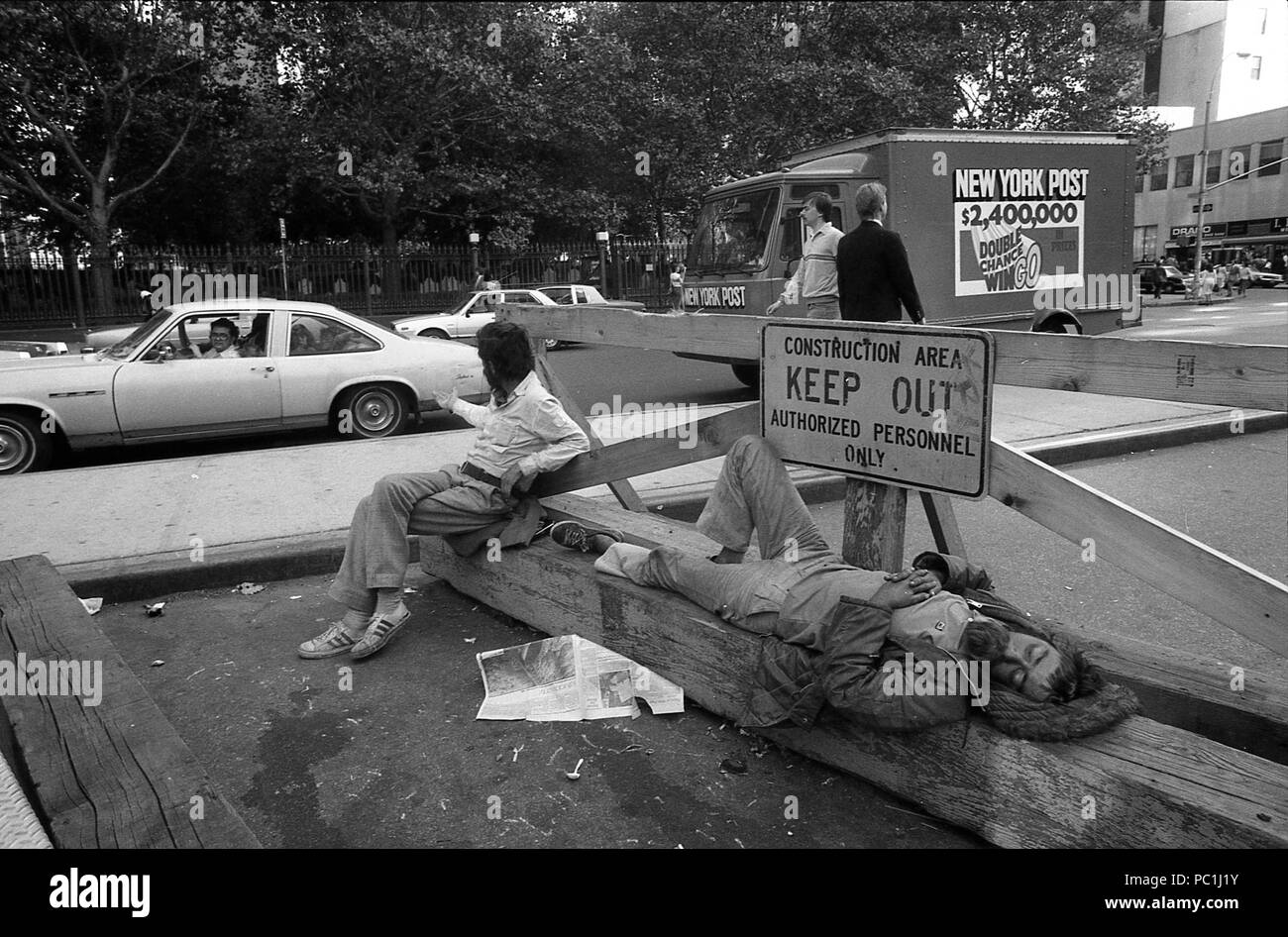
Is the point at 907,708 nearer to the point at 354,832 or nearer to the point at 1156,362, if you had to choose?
the point at 1156,362

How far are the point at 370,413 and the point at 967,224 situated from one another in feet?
24.1

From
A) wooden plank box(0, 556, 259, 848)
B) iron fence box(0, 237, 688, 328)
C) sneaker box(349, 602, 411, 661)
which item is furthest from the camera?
iron fence box(0, 237, 688, 328)

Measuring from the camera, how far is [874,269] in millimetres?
7469

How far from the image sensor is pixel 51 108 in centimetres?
2217

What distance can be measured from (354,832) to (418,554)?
2571mm

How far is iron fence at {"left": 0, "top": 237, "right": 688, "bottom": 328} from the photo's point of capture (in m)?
22.1

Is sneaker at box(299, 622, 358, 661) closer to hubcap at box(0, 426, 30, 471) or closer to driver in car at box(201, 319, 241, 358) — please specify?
hubcap at box(0, 426, 30, 471)

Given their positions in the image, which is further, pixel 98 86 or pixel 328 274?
pixel 328 274

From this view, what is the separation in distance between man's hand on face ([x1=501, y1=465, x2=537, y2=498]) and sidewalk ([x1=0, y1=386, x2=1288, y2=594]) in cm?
154

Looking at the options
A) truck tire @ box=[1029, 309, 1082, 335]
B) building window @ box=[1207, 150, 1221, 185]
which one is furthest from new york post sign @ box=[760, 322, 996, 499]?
building window @ box=[1207, 150, 1221, 185]

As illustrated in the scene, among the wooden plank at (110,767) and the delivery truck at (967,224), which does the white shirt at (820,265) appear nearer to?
the delivery truck at (967,224)

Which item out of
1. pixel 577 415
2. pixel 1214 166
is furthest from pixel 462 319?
pixel 1214 166

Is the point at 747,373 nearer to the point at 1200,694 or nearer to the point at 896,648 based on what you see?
the point at 1200,694
